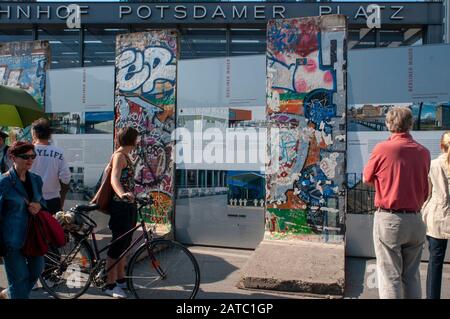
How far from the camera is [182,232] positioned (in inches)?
274

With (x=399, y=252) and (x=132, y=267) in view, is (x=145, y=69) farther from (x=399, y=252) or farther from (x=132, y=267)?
(x=399, y=252)

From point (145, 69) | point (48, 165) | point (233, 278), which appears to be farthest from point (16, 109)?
point (233, 278)

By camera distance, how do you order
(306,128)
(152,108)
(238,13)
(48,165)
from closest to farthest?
(48,165), (306,128), (152,108), (238,13)

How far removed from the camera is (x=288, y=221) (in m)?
6.28

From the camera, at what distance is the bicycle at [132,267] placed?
13.5ft

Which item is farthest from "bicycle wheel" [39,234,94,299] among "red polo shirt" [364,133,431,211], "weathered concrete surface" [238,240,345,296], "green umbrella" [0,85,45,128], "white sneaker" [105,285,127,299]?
"red polo shirt" [364,133,431,211]

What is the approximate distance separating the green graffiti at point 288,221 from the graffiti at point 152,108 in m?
1.66

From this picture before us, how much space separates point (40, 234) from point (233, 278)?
2457 millimetres

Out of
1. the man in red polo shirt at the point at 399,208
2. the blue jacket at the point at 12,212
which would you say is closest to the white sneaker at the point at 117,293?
the blue jacket at the point at 12,212

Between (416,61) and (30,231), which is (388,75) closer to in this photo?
(416,61)

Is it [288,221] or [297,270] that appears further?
[288,221]
